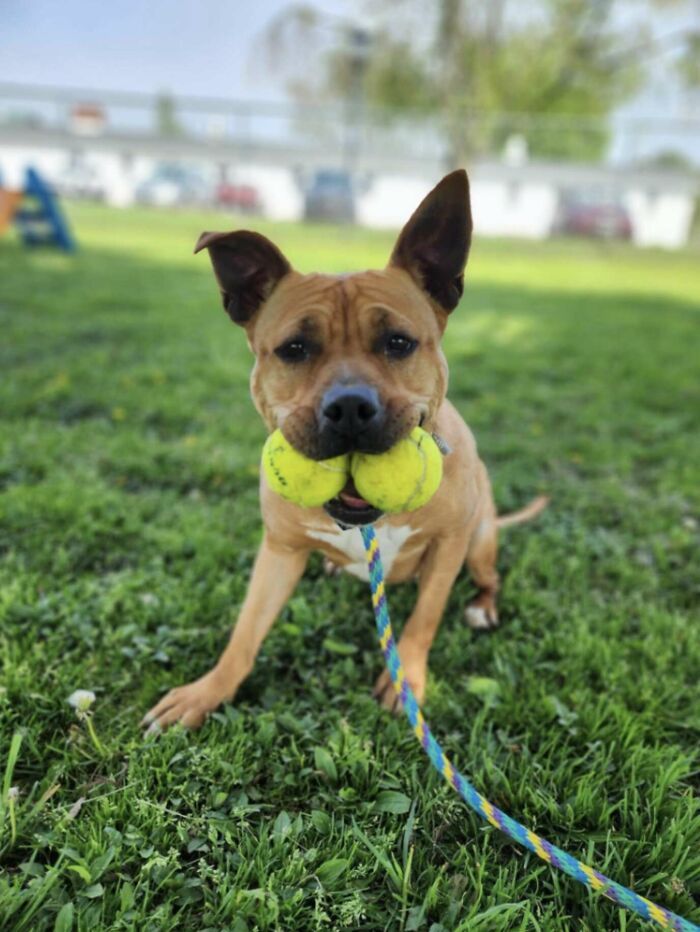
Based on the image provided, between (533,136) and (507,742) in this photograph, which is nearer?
(507,742)

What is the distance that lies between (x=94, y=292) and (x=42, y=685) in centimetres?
832

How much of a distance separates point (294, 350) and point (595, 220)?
2625 cm

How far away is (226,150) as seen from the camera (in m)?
27.3

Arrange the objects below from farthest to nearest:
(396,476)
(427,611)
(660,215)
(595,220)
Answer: (660,215) → (595,220) → (427,611) → (396,476)

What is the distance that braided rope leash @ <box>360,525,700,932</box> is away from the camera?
1.59 metres

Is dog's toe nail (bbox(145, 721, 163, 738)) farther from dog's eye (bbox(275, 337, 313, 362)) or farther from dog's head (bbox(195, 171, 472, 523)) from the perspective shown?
dog's eye (bbox(275, 337, 313, 362))

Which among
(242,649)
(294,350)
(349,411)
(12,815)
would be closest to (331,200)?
(294,350)

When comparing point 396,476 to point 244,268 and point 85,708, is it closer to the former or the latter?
point 244,268

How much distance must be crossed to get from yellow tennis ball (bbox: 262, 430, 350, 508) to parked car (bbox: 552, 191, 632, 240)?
2643cm

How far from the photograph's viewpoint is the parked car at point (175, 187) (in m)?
27.7

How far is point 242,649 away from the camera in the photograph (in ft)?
7.87

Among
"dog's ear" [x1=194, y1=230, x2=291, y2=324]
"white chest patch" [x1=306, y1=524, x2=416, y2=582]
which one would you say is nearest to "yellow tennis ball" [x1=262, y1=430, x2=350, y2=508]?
"white chest patch" [x1=306, y1=524, x2=416, y2=582]

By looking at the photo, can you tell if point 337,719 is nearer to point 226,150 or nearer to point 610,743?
point 610,743

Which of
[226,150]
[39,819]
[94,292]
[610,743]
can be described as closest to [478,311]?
[94,292]
